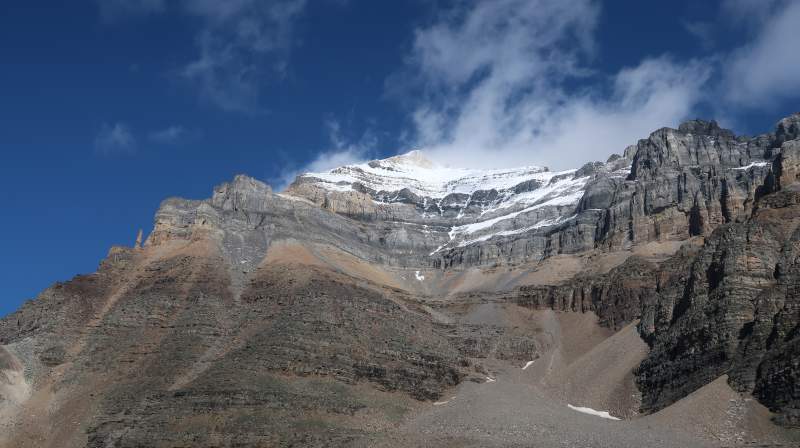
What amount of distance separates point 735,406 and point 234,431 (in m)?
45.5

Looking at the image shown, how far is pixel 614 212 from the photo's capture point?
5748 inches

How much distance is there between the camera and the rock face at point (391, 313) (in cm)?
8169

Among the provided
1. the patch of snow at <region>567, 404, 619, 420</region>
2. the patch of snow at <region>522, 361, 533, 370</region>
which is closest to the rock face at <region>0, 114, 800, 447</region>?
the patch of snow at <region>522, 361, 533, 370</region>

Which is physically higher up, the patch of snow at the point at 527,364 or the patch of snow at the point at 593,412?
the patch of snow at the point at 527,364

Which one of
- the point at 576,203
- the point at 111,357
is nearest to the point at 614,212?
the point at 576,203

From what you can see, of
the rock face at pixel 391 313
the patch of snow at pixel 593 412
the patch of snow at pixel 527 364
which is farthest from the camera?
the patch of snow at pixel 527 364

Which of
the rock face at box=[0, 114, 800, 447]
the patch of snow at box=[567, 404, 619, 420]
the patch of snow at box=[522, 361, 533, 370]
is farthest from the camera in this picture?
the patch of snow at box=[522, 361, 533, 370]

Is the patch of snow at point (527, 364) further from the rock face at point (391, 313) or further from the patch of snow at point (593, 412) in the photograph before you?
the patch of snow at point (593, 412)

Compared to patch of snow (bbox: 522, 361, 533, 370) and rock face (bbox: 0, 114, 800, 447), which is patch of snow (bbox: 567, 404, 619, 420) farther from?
patch of snow (bbox: 522, 361, 533, 370)

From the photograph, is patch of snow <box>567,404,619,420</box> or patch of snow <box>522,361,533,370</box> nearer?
patch of snow <box>567,404,619,420</box>

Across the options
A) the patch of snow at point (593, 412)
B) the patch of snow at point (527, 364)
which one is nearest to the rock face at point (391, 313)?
the patch of snow at point (527, 364)

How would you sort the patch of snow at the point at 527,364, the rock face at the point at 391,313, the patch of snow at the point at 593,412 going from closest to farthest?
1. the rock face at the point at 391,313
2. the patch of snow at the point at 593,412
3. the patch of snow at the point at 527,364

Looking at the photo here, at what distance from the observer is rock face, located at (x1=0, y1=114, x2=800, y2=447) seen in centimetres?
8169

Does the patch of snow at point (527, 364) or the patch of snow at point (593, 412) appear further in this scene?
the patch of snow at point (527, 364)
